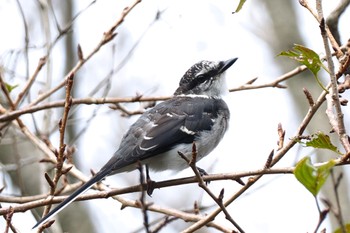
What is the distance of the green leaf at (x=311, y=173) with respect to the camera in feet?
7.32

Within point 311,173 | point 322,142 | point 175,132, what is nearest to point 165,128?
point 175,132

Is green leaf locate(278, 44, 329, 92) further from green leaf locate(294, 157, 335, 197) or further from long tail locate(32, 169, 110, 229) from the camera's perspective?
long tail locate(32, 169, 110, 229)

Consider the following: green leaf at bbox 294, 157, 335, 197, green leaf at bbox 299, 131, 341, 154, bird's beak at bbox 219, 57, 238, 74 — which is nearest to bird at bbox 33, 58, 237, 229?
bird's beak at bbox 219, 57, 238, 74

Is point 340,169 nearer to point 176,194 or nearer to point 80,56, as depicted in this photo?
point 80,56

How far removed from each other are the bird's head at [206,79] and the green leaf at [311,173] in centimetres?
285

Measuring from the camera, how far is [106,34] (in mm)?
4270

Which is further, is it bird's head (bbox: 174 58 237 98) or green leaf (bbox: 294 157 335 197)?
bird's head (bbox: 174 58 237 98)

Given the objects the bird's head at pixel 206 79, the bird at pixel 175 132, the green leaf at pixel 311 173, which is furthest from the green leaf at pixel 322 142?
the bird's head at pixel 206 79

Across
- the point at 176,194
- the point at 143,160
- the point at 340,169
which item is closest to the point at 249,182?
the point at 143,160

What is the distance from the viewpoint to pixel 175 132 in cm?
428

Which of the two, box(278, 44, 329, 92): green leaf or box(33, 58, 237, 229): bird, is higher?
box(33, 58, 237, 229): bird

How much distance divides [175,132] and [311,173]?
208 centimetres

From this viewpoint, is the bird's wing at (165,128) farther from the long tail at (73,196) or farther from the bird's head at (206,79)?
the bird's head at (206,79)

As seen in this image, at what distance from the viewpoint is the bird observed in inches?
157
